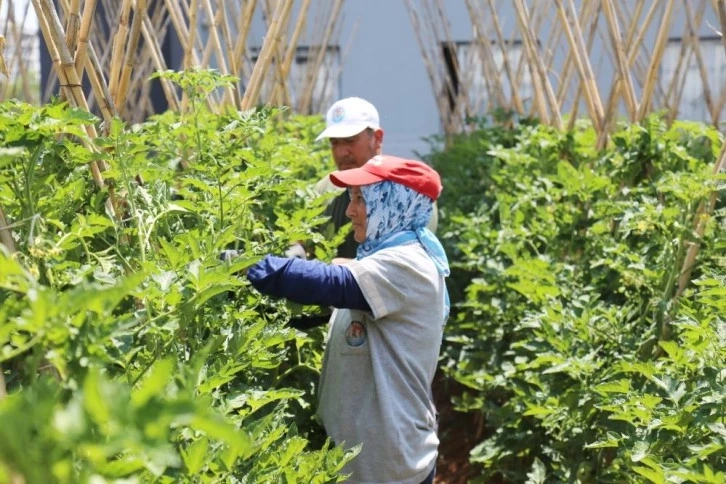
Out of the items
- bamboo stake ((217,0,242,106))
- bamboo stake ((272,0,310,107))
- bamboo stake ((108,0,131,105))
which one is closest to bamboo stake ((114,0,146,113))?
bamboo stake ((108,0,131,105))

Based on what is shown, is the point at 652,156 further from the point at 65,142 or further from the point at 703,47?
the point at 703,47

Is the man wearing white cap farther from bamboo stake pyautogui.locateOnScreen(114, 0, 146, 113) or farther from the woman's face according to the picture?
bamboo stake pyautogui.locateOnScreen(114, 0, 146, 113)

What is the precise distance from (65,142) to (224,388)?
1.81 feet

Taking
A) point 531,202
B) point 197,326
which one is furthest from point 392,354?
point 531,202

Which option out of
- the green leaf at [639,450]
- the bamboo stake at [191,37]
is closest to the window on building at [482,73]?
the bamboo stake at [191,37]

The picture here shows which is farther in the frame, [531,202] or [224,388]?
[531,202]

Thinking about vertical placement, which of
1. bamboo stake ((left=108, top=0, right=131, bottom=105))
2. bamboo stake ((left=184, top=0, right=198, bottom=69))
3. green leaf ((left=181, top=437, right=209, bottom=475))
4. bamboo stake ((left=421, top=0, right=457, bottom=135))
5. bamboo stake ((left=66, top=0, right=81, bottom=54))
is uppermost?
bamboo stake ((left=66, top=0, right=81, bottom=54))

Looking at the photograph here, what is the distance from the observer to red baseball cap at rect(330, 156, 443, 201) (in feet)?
7.18

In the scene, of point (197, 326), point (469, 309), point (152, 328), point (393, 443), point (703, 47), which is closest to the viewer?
point (152, 328)

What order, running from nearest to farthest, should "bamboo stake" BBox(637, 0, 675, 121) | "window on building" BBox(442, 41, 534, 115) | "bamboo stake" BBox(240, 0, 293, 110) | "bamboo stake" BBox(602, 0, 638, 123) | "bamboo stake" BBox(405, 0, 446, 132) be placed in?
"bamboo stake" BBox(240, 0, 293, 110) < "bamboo stake" BBox(637, 0, 675, 121) < "bamboo stake" BBox(602, 0, 638, 123) < "window on building" BBox(442, 41, 534, 115) < "bamboo stake" BBox(405, 0, 446, 132)

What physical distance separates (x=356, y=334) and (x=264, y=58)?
46.1 inches

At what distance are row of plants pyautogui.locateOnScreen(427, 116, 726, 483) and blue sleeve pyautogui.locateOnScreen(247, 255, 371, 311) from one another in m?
0.57

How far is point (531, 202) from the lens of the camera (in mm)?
3643

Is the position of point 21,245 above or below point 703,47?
above
